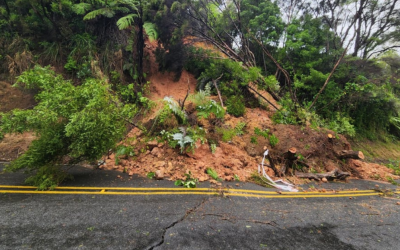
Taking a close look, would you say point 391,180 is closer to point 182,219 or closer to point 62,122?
point 182,219

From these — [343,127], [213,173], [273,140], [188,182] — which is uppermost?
[343,127]

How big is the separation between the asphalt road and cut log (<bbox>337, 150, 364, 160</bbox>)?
2.90m

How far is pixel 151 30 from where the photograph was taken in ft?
28.1

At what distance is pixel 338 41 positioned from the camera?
13523mm

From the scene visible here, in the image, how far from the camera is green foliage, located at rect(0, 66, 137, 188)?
161 inches

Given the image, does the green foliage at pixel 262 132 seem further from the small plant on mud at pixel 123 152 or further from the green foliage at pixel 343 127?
the small plant on mud at pixel 123 152

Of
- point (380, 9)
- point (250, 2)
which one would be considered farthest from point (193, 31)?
point (380, 9)

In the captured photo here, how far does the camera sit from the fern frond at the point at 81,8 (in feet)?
27.7

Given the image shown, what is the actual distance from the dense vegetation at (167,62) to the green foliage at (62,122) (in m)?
0.02

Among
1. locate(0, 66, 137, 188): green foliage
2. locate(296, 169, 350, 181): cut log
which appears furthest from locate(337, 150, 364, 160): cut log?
locate(0, 66, 137, 188): green foliage

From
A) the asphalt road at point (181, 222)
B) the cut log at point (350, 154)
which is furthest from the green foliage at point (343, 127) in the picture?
the asphalt road at point (181, 222)

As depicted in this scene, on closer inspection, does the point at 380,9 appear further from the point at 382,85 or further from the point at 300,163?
the point at 300,163

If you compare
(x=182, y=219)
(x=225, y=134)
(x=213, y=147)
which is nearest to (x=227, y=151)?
(x=213, y=147)

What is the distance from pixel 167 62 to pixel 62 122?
7219 mm
